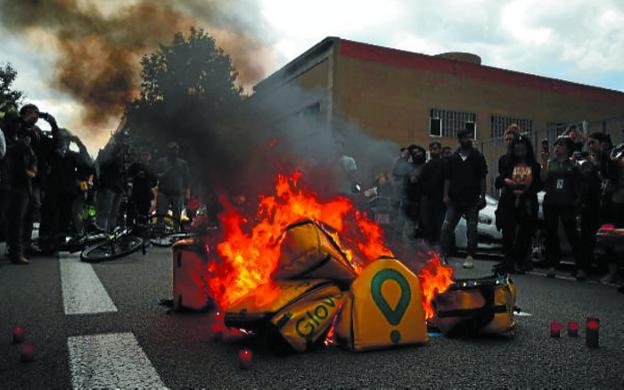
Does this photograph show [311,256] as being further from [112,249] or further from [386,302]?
[112,249]

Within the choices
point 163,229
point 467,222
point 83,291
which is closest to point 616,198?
point 467,222

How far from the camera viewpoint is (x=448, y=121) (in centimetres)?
2775

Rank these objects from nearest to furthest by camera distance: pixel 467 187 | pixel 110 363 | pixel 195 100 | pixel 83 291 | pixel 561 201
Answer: pixel 110 363 < pixel 195 100 < pixel 83 291 < pixel 561 201 < pixel 467 187

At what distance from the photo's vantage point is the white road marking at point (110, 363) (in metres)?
2.97

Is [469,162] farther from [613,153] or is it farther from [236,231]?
[236,231]

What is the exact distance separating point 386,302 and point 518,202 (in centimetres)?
512

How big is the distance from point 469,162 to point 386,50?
714 inches

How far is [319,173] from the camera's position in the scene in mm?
4879

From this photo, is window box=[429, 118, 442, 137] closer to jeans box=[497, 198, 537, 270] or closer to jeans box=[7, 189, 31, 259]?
jeans box=[497, 198, 537, 270]

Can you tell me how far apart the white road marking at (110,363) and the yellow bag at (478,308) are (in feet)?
6.50

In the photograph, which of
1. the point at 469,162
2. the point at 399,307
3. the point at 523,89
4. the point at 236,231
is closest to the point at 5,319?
the point at 236,231

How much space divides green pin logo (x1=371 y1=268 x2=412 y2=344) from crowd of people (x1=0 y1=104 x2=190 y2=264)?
9.76ft

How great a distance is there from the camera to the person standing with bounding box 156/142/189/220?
1027 centimetres

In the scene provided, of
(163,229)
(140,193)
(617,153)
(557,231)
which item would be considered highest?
(617,153)
